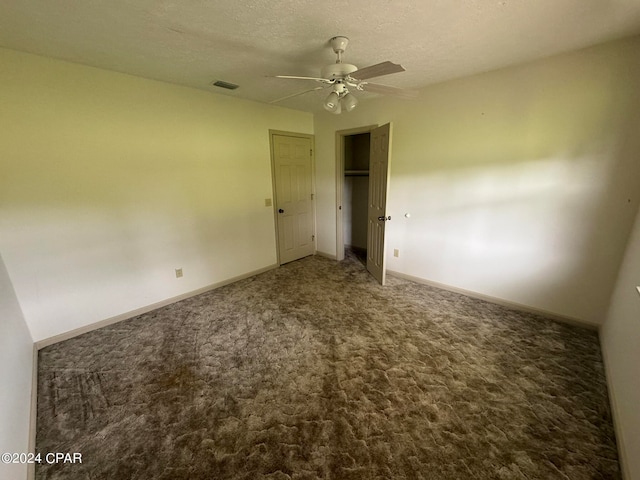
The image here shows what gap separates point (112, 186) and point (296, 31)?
2.23 metres

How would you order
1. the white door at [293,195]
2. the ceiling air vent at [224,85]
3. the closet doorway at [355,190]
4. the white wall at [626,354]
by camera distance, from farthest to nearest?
the closet doorway at [355,190]
the white door at [293,195]
the ceiling air vent at [224,85]
the white wall at [626,354]

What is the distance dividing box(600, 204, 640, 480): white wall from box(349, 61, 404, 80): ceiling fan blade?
2018 millimetres

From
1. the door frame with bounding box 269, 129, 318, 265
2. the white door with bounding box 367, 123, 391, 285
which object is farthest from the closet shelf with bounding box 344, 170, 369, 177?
the white door with bounding box 367, 123, 391, 285

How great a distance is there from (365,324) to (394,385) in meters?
→ 0.80

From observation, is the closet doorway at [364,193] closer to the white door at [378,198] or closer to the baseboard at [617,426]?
the white door at [378,198]

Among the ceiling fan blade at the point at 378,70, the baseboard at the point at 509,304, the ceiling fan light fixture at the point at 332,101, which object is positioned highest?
the ceiling fan blade at the point at 378,70

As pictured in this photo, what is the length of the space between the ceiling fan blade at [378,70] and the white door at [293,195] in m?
2.30

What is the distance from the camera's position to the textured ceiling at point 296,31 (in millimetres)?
1567

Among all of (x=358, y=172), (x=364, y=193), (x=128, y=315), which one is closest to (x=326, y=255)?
(x=364, y=193)

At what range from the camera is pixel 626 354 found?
1.67 m

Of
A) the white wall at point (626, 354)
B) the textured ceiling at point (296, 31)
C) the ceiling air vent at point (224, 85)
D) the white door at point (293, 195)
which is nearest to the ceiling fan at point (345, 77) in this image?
the textured ceiling at point (296, 31)

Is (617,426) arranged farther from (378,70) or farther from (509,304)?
(378,70)

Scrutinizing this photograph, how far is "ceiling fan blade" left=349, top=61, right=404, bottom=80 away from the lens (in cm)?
160

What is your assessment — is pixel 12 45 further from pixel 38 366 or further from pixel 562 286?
pixel 562 286
